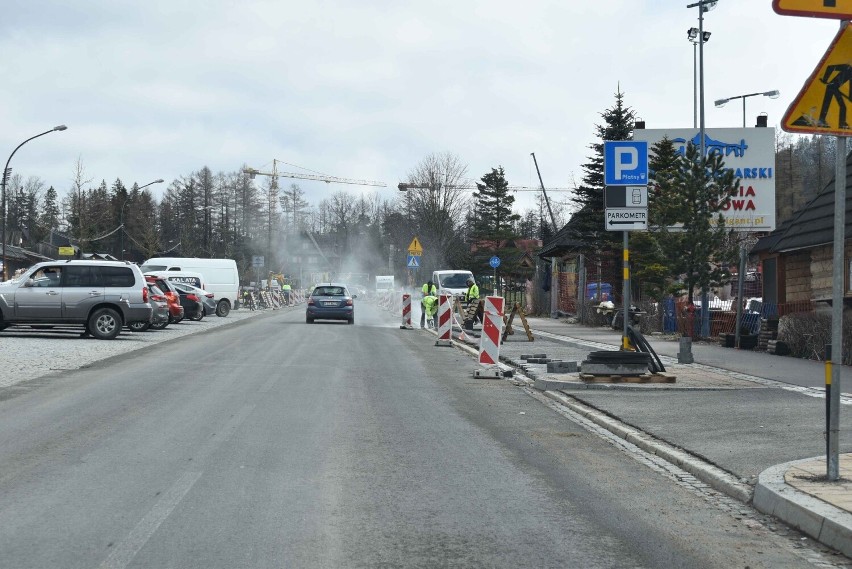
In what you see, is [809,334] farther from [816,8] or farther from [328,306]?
[328,306]

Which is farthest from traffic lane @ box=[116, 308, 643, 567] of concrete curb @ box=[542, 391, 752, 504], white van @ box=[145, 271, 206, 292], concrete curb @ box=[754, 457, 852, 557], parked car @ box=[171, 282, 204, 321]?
white van @ box=[145, 271, 206, 292]

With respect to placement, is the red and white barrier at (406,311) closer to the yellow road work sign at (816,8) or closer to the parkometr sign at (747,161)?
the parkometr sign at (747,161)

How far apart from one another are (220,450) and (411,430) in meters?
2.16

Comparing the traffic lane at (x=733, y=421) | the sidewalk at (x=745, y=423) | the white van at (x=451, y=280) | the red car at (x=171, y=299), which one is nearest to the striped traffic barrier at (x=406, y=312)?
the white van at (x=451, y=280)

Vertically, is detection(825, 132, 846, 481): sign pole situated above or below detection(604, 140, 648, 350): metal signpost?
below

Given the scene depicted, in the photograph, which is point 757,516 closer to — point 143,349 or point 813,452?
point 813,452

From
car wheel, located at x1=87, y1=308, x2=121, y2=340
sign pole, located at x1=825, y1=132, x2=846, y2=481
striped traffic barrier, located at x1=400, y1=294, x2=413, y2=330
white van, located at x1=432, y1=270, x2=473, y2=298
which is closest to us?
sign pole, located at x1=825, y1=132, x2=846, y2=481

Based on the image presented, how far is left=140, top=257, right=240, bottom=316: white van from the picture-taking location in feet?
146

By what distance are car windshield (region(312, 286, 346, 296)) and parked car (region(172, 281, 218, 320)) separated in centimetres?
462

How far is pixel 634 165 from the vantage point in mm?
14500

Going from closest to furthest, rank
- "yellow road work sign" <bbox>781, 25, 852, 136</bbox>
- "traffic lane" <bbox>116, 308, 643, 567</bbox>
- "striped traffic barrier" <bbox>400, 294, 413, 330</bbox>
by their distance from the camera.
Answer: "traffic lane" <bbox>116, 308, 643, 567</bbox> < "yellow road work sign" <bbox>781, 25, 852, 136</bbox> < "striped traffic barrier" <bbox>400, 294, 413, 330</bbox>

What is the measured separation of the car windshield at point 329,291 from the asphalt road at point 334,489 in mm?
23304

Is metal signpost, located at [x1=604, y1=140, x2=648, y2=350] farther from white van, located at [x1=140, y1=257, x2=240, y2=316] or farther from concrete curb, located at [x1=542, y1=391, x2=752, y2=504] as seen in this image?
white van, located at [x1=140, y1=257, x2=240, y2=316]

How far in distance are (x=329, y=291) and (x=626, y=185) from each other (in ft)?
76.4
